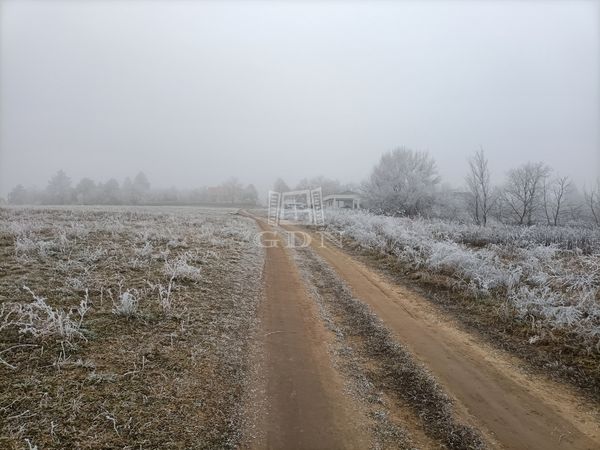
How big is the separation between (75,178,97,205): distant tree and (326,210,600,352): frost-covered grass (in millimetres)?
84166

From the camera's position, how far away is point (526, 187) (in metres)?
39.6

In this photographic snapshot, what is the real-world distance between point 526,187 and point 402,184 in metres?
13.8

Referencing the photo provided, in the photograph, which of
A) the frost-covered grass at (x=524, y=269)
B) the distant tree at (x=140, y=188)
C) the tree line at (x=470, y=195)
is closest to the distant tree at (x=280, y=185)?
the distant tree at (x=140, y=188)

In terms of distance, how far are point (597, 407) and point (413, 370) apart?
267 cm

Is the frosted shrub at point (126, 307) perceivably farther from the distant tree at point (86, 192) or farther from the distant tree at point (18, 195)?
the distant tree at point (18, 195)

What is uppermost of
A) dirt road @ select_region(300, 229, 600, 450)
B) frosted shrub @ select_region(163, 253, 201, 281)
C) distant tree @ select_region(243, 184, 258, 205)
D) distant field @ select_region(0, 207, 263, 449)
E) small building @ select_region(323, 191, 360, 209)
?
distant tree @ select_region(243, 184, 258, 205)

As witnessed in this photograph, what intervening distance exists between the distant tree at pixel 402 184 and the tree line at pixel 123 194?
53090 mm

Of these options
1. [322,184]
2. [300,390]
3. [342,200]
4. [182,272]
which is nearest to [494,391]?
[300,390]

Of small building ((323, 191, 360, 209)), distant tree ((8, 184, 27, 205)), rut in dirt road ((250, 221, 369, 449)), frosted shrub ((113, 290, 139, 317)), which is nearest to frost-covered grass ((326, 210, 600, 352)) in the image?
rut in dirt road ((250, 221, 369, 449))

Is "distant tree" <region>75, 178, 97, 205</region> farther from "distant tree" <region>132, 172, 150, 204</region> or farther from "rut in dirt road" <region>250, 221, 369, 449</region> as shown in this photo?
"rut in dirt road" <region>250, 221, 369, 449</region>

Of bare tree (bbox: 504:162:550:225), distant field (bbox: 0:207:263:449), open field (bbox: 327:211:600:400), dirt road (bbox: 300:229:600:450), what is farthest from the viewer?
bare tree (bbox: 504:162:550:225)

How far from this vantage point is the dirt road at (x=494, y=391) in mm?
4590

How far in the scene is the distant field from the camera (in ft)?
14.0

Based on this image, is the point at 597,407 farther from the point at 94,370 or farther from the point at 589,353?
the point at 94,370
